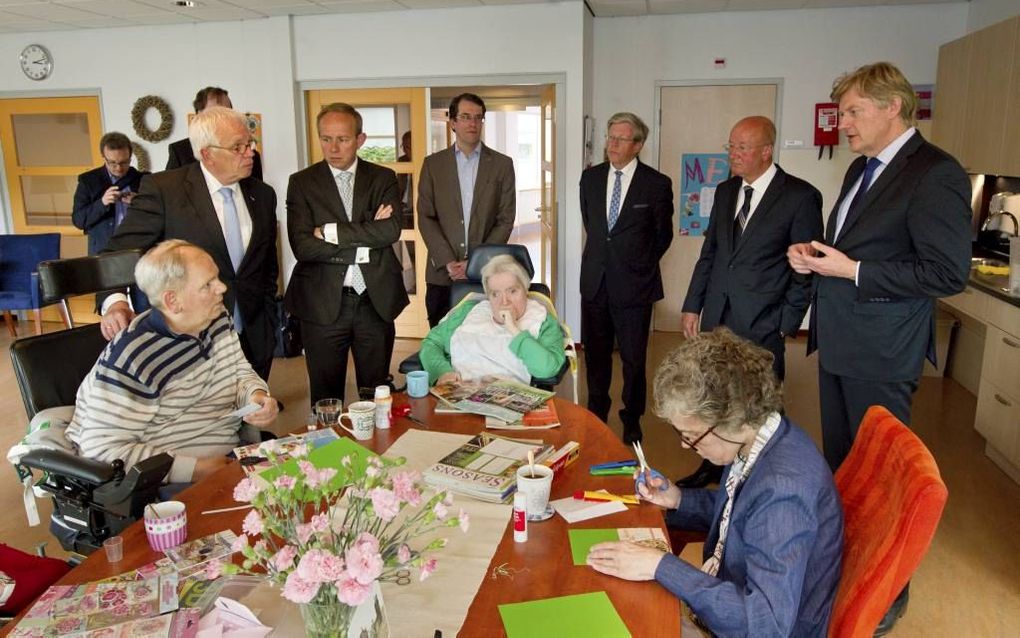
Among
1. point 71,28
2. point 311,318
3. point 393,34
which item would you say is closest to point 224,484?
point 311,318

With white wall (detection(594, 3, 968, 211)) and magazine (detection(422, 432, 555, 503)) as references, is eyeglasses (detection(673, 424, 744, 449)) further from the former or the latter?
white wall (detection(594, 3, 968, 211))

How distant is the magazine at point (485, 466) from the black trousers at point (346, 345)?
1.40 meters

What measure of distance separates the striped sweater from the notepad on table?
1.18m

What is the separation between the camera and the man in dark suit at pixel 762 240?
312cm

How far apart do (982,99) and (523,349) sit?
3840 millimetres

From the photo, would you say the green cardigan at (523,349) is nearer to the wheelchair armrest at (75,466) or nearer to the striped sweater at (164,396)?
the striped sweater at (164,396)

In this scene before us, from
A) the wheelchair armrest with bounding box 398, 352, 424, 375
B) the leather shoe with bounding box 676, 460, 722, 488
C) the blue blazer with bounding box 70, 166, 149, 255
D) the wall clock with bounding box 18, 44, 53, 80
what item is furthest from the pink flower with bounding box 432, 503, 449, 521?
the wall clock with bounding box 18, 44, 53, 80

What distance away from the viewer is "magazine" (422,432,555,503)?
1.81m

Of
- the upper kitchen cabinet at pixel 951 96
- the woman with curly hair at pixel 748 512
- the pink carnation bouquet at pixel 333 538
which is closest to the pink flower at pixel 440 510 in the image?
the pink carnation bouquet at pixel 333 538

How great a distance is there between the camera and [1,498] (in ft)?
11.6

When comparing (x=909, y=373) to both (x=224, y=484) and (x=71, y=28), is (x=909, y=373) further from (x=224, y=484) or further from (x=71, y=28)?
(x=71, y=28)

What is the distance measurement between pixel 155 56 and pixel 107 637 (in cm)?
635

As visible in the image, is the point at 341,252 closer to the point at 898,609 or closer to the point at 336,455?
the point at 336,455

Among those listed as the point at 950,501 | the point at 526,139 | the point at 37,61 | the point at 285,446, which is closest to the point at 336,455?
the point at 285,446
